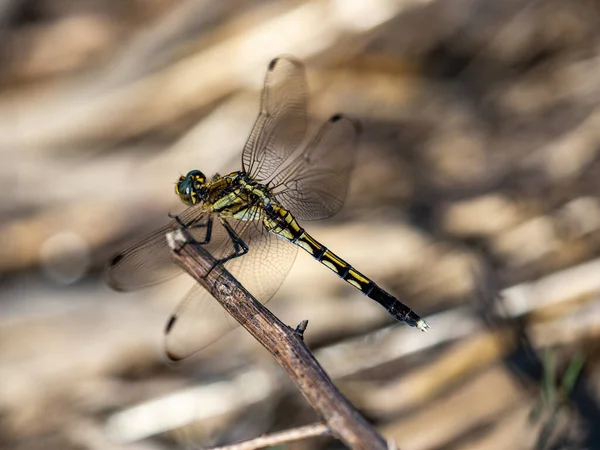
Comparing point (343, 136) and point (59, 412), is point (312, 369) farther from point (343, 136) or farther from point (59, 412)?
point (59, 412)

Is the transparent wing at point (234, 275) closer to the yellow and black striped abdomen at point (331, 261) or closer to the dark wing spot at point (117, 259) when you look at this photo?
the yellow and black striped abdomen at point (331, 261)

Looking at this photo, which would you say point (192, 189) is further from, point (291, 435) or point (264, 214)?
point (291, 435)

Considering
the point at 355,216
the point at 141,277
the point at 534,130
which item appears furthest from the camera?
the point at 534,130

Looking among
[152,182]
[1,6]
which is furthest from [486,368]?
[1,6]

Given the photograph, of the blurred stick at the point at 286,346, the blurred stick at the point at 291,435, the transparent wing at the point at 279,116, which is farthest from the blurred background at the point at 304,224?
the blurred stick at the point at 291,435

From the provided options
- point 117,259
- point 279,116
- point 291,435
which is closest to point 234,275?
point 117,259

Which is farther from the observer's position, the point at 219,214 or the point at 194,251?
the point at 219,214
